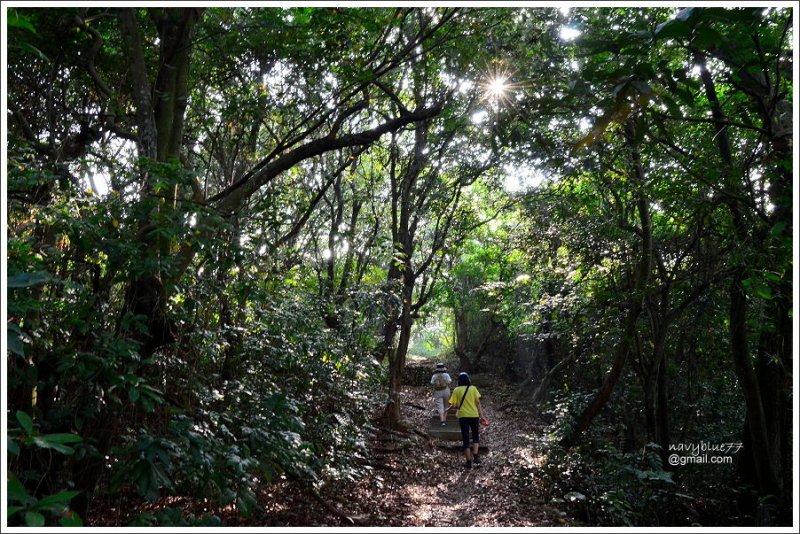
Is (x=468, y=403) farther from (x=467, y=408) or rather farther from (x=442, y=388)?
(x=442, y=388)

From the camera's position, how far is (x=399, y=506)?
6.84 meters

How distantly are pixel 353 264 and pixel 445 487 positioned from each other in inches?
221

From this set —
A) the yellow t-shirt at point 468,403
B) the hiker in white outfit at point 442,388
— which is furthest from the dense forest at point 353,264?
the yellow t-shirt at point 468,403

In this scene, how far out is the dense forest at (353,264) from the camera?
3.46 meters

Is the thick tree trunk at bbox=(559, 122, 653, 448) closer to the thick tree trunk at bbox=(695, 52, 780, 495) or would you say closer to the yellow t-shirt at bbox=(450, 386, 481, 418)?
the thick tree trunk at bbox=(695, 52, 780, 495)

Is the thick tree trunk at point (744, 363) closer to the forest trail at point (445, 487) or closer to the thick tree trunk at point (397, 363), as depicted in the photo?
the forest trail at point (445, 487)

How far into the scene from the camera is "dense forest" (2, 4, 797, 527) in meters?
3.46

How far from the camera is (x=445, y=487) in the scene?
8.19m

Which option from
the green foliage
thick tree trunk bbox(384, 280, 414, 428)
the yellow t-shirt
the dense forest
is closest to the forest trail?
the dense forest

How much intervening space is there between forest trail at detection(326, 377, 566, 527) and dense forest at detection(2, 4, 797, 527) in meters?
0.07

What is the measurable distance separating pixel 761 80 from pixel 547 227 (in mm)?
5628

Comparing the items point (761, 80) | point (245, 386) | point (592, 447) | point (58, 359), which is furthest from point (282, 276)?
point (592, 447)

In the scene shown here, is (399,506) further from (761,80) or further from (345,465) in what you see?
(761,80)

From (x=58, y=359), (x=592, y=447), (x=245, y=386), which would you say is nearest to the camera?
(x=58, y=359)
